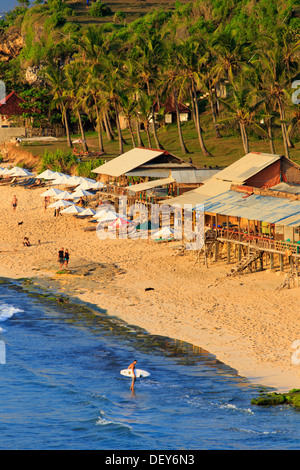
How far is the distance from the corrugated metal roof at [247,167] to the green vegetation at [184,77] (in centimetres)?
1061

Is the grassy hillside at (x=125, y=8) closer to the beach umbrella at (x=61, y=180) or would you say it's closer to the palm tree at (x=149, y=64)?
the palm tree at (x=149, y=64)

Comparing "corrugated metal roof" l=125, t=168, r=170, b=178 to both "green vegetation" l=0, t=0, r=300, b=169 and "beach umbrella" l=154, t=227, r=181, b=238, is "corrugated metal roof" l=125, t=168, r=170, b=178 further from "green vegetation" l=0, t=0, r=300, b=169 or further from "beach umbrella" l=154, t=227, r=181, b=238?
"beach umbrella" l=154, t=227, r=181, b=238

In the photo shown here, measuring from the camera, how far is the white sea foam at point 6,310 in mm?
36375

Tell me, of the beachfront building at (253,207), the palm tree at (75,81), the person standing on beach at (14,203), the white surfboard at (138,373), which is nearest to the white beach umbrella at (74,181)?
the person standing on beach at (14,203)

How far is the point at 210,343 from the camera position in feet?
99.0

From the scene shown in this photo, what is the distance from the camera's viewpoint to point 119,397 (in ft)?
86.1

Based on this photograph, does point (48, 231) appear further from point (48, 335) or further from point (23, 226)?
point (48, 335)

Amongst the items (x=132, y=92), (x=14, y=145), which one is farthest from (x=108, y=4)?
(x=132, y=92)

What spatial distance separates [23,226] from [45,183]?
15.8 m

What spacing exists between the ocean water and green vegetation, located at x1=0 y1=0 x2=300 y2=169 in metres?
32.2

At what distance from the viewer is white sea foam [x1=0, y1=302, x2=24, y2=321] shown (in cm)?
3638

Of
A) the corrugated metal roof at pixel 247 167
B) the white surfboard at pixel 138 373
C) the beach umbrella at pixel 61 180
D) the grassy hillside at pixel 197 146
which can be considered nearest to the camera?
the white surfboard at pixel 138 373

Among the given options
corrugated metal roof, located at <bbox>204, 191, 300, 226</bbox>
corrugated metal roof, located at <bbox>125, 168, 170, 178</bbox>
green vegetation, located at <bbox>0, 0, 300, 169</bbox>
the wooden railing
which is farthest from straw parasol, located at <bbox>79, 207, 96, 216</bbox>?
green vegetation, located at <bbox>0, 0, 300, 169</bbox>

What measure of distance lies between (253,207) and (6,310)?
15769 mm
